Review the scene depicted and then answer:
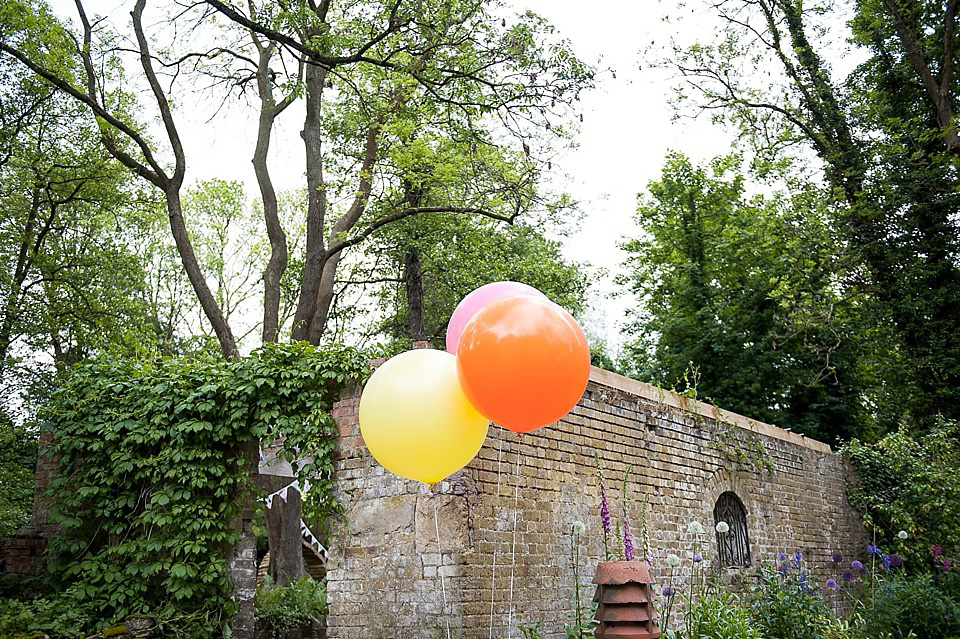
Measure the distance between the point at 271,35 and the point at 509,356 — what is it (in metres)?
3.85

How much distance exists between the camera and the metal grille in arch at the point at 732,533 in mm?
7715

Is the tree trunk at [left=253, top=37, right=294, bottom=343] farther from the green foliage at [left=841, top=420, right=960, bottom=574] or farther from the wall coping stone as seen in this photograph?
the green foliage at [left=841, top=420, right=960, bottom=574]

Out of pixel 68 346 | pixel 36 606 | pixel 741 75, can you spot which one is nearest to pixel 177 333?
pixel 68 346

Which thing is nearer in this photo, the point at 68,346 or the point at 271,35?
the point at 271,35

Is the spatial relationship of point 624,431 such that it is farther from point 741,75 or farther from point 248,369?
point 741,75

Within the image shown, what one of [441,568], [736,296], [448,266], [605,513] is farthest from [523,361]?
[736,296]

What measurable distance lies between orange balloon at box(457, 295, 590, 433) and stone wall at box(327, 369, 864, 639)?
212 cm

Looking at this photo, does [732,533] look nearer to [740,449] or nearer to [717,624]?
[740,449]

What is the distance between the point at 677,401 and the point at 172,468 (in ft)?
16.0

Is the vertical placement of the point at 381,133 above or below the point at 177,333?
above

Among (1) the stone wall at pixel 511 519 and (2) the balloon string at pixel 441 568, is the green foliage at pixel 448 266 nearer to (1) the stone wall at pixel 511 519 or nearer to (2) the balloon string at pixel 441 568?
(1) the stone wall at pixel 511 519

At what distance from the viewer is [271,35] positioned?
541 cm

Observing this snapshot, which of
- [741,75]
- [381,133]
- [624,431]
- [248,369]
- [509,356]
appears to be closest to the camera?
[509,356]

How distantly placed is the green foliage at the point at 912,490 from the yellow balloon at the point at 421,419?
27.5 ft
